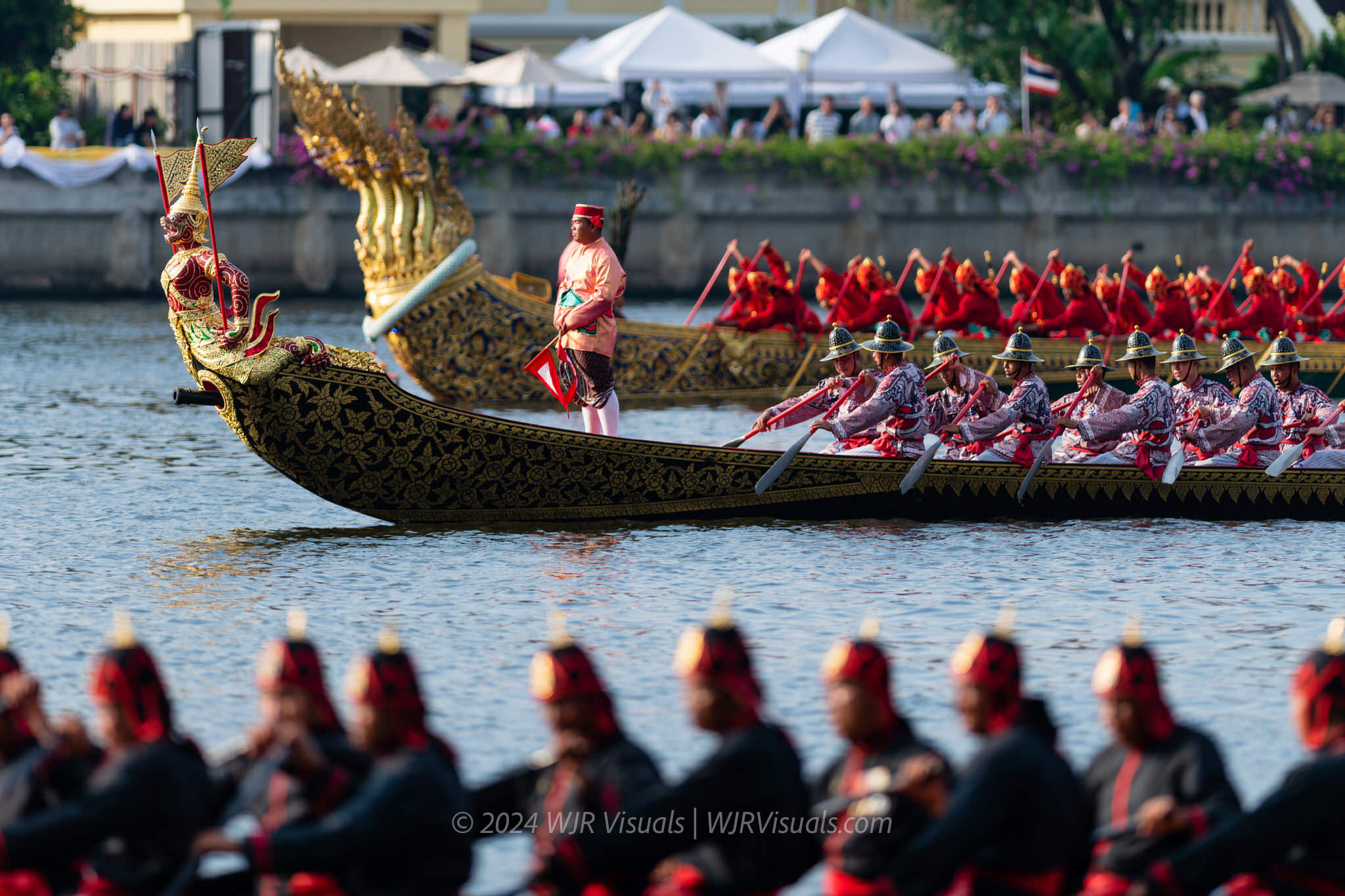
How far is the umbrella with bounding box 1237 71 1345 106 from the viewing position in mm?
44469

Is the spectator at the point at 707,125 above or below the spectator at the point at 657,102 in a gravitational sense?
A: below

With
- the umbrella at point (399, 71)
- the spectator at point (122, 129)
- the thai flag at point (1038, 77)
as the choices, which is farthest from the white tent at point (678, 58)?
the spectator at point (122, 129)

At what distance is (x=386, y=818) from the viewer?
22.5 feet

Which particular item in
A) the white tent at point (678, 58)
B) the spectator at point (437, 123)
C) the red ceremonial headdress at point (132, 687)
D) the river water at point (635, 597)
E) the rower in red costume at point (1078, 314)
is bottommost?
the river water at point (635, 597)

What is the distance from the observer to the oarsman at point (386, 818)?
688cm

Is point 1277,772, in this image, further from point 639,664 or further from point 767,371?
point 767,371

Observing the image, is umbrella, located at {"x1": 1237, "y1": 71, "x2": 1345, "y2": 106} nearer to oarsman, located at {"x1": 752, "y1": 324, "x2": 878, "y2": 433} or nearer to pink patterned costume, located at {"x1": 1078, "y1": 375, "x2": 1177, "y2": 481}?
pink patterned costume, located at {"x1": 1078, "y1": 375, "x2": 1177, "y2": 481}

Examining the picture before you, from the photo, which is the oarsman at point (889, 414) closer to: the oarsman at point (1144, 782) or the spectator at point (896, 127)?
the oarsman at point (1144, 782)

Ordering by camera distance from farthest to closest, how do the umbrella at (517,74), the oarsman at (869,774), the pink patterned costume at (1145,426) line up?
1. the umbrella at (517,74)
2. the pink patterned costume at (1145,426)
3. the oarsman at (869,774)

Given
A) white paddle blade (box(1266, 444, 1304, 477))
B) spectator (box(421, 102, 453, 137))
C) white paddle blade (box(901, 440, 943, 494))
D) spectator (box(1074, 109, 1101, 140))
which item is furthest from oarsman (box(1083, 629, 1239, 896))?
spectator (box(1074, 109, 1101, 140))

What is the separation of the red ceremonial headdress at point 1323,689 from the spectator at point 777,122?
3614cm

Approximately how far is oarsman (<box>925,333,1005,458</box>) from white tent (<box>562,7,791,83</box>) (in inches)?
948

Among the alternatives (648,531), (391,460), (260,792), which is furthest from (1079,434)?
(260,792)

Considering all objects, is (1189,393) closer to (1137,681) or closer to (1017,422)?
(1017,422)
